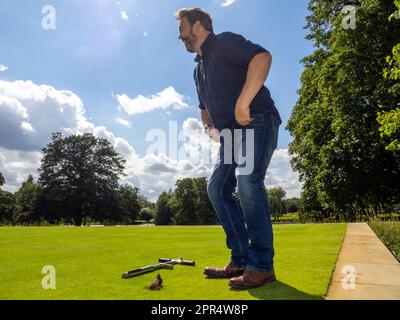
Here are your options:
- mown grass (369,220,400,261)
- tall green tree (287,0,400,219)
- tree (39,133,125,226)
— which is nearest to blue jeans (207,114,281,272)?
mown grass (369,220,400,261)

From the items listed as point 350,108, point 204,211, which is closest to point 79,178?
point 204,211

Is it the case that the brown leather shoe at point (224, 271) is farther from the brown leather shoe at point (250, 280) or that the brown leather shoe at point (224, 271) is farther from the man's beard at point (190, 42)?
the man's beard at point (190, 42)

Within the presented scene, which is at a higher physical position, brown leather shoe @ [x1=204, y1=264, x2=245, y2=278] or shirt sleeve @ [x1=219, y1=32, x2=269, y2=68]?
shirt sleeve @ [x1=219, y1=32, x2=269, y2=68]

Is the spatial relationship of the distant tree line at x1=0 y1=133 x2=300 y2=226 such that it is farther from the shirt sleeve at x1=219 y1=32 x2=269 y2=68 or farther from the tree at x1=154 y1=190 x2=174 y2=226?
the shirt sleeve at x1=219 y1=32 x2=269 y2=68

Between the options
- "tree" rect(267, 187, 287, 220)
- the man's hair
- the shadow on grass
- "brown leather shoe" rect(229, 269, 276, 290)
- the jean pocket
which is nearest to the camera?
the shadow on grass

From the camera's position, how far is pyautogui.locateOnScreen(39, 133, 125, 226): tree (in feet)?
200

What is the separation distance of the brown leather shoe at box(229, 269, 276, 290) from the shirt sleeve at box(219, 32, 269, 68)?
6.89 feet

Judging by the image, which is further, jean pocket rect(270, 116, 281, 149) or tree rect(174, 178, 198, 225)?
tree rect(174, 178, 198, 225)

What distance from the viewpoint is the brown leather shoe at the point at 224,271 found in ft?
11.9

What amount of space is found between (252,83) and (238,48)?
19.0 inches

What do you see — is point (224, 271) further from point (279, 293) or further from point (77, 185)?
point (77, 185)

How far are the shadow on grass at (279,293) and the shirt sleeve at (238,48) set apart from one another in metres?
2.21
